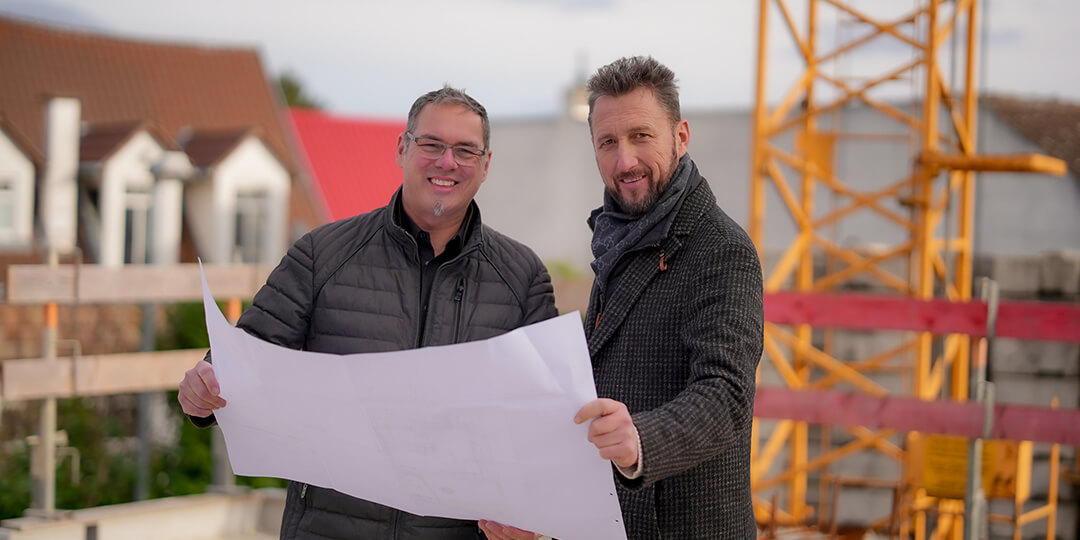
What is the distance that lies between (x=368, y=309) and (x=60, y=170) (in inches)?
638

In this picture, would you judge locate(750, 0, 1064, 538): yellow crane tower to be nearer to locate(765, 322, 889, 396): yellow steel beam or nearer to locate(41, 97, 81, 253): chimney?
locate(765, 322, 889, 396): yellow steel beam

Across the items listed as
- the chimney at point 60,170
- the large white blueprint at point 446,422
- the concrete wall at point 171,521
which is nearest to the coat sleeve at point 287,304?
the large white blueprint at point 446,422

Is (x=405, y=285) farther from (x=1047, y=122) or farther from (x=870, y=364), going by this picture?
(x=1047, y=122)

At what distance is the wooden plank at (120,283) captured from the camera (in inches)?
199

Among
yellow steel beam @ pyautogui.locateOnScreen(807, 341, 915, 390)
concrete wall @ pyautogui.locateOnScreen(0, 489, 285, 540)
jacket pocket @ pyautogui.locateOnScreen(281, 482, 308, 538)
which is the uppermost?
jacket pocket @ pyautogui.locateOnScreen(281, 482, 308, 538)

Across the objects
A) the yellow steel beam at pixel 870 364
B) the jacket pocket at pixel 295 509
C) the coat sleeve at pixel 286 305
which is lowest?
the yellow steel beam at pixel 870 364

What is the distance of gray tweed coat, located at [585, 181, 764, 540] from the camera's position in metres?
1.64

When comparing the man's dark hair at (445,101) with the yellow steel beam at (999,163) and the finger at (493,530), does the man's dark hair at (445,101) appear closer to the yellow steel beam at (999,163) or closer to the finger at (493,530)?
the finger at (493,530)

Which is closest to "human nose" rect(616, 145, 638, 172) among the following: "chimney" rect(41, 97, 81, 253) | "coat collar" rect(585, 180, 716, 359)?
"coat collar" rect(585, 180, 716, 359)

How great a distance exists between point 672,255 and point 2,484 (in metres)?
6.28

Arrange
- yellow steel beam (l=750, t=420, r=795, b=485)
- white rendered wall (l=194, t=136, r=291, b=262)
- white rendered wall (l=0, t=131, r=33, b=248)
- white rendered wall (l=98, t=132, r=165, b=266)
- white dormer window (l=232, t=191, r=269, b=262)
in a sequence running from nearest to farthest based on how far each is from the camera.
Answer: yellow steel beam (l=750, t=420, r=795, b=485) < white rendered wall (l=0, t=131, r=33, b=248) < white rendered wall (l=98, t=132, r=165, b=266) < white rendered wall (l=194, t=136, r=291, b=262) < white dormer window (l=232, t=191, r=269, b=262)

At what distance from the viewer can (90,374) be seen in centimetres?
518

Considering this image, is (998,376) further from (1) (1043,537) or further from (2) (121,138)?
(2) (121,138)

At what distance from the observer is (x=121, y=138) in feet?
56.2
